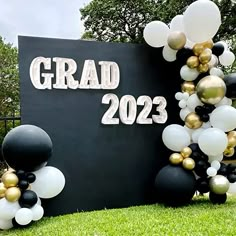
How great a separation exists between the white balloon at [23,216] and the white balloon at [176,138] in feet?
5.50

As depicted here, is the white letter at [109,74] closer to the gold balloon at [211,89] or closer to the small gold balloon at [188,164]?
the gold balloon at [211,89]

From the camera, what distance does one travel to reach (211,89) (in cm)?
378

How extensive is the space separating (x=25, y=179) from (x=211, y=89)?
81.6 inches

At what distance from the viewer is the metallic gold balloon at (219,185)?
3834mm

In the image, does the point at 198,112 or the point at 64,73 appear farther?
the point at 198,112

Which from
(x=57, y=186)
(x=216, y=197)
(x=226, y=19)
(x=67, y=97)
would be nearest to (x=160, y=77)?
(x=67, y=97)

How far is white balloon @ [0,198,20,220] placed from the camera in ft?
10.8

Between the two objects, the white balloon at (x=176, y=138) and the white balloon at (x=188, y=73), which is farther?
the white balloon at (x=188, y=73)

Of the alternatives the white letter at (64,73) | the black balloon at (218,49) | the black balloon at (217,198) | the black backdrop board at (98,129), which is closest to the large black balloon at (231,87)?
the black balloon at (218,49)

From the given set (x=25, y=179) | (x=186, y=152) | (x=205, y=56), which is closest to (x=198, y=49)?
(x=205, y=56)

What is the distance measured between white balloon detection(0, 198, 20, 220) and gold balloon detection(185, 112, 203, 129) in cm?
199

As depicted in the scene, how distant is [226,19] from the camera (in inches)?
→ 431

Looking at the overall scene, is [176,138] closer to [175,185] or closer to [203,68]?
[175,185]

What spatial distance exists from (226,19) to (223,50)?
292 inches
